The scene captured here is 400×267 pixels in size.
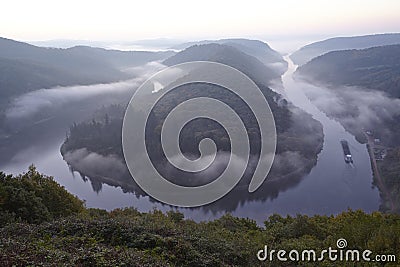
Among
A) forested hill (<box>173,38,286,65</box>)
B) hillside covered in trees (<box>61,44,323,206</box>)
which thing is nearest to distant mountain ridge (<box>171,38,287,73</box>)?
forested hill (<box>173,38,286,65</box>)

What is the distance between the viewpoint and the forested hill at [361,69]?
242 feet

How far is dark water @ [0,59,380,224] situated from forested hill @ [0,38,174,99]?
3403 cm

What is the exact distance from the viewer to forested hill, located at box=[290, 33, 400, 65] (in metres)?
136

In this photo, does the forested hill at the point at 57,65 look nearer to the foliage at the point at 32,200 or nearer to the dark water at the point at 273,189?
the dark water at the point at 273,189

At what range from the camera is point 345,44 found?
144 metres

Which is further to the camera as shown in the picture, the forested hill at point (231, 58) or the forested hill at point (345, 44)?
the forested hill at point (345, 44)

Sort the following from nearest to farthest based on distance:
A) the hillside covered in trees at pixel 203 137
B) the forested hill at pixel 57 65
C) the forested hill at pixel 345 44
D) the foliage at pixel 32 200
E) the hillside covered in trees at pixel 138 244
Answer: the hillside covered in trees at pixel 138 244, the foliage at pixel 32 200, the hillside covered in trees at pixel 203 137, the forested hill at pixel 57 65, the forested hill at pixel 345 44

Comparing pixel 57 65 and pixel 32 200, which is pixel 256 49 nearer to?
pixel 57 65

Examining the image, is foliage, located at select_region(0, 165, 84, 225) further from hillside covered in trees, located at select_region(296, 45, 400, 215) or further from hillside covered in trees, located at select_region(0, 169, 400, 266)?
hillside covered in trees, located at select_region(296, 45, 400, 215)

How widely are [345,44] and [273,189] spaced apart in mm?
129698

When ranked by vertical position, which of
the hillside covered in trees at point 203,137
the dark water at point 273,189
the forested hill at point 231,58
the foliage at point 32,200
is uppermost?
the forested hill at point 231,58

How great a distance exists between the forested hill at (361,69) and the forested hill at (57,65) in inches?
2184

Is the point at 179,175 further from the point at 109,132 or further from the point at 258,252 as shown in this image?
the point at 258,252

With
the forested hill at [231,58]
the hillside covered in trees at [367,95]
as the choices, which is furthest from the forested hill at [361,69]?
the forested hill at [231,58]
